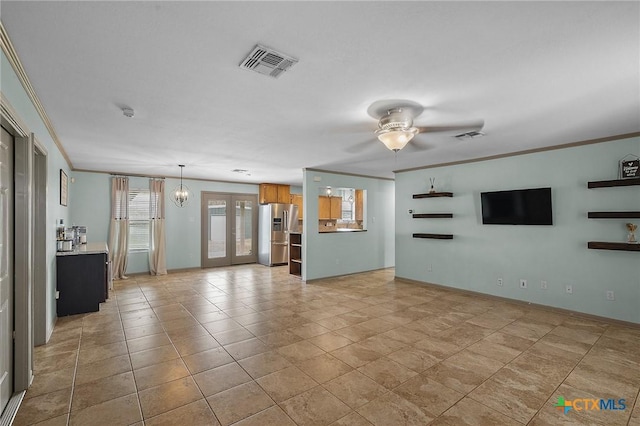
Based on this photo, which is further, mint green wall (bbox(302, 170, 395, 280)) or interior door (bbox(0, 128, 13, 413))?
mint green wall (bbox(302, 170, 395, 280))

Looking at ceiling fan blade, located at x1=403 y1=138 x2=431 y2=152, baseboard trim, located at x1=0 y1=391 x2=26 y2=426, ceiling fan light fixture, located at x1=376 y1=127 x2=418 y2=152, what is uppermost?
ceiling fan blade, located at x1=403 y1=138 x2=431 y2=152

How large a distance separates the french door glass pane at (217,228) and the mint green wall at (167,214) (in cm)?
33

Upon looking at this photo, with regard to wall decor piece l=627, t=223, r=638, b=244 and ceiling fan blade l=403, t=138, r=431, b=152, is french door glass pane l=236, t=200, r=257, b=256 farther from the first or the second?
wall decor piece l=627, t=223, r=638, b=244

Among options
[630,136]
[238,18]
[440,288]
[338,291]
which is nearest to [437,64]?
[238,18]

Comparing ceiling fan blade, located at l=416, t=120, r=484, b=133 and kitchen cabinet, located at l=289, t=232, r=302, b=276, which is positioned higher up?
ceiling fan blade, located at l=416, t=120, r=484, b=133

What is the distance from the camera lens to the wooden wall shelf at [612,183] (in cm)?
371

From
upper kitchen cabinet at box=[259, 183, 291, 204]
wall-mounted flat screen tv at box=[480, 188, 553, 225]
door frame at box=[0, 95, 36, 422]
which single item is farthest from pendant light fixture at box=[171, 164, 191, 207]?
wall-mounted flat screen tv at box=[480, 188, 553, 225]

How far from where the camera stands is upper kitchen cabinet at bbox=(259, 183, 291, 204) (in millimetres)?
Result: 8859

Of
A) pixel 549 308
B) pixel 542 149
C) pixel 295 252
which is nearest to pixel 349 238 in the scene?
pixel 295 252

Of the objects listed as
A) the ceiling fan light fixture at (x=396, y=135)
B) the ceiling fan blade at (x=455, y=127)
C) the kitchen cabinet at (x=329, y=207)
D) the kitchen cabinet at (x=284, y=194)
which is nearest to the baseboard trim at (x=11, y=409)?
the ceiling fan light fixture at (x=396, y=135)

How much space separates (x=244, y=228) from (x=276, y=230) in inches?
41.1

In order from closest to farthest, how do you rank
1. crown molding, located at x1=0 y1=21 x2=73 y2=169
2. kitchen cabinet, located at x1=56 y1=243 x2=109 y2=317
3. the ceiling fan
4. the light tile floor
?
crown molding, located at x1=0 y1=21 x2=73 y2=169 < the light tile floor < the ceiling fan < kitchen cabinet, located at x1=56 y1=243 x2=109 y2=317

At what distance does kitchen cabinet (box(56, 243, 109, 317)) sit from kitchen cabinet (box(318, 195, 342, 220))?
548cm

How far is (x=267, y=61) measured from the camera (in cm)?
201
